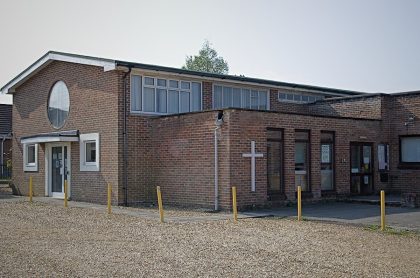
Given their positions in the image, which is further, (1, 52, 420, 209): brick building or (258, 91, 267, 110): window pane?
(258, 91, 267, 110): window pane

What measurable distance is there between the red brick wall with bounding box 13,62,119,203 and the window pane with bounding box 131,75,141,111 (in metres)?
0.66

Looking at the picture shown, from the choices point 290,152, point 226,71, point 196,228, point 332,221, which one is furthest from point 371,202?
point 226,71

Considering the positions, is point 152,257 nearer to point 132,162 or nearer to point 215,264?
point 215,264

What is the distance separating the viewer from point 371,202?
19516 millimetres

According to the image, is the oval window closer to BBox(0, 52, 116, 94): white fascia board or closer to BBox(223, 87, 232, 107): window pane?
BBox(0, 52, 116, 94): white fascia board

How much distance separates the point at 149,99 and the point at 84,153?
352 cm

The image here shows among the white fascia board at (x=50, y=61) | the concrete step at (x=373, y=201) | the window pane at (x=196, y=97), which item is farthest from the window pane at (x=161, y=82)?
the concrete step at (x=373, y=201)

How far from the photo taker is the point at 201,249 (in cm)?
1068

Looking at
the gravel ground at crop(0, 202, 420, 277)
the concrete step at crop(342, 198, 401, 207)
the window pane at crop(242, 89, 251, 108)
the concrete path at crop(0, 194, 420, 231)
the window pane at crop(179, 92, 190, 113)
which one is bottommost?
the gravel ground at crop(0, 202, 420, 277)

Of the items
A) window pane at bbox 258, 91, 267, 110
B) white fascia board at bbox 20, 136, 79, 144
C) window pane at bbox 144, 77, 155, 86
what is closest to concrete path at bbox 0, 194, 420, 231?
white fascia board at bbox 20, 136, 79, 144

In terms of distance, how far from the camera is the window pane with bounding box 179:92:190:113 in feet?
71.5

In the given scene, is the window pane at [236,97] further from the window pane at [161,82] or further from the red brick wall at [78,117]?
the red brick wall at [78,117]

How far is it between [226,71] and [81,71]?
40.7 meters

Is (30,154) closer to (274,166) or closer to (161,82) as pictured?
(161,82)
